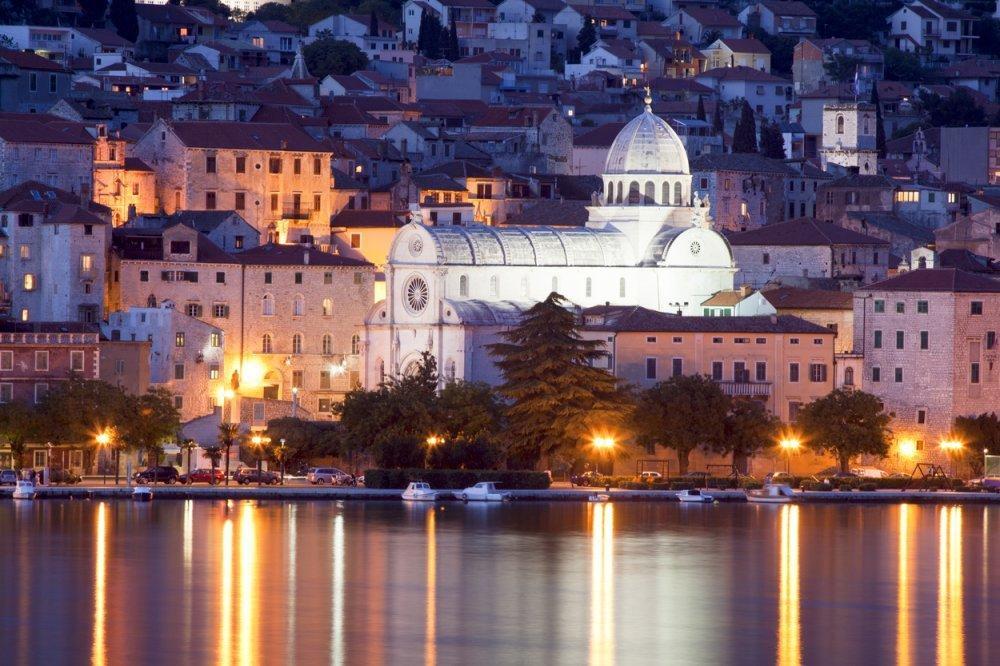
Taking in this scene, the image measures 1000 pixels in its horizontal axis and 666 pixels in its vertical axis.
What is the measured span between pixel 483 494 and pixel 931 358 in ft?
57.3

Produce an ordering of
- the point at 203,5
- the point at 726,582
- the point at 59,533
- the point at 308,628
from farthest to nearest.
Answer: the point at 203,5
the point at 59,533
the point at 726,582
the point at 308,628

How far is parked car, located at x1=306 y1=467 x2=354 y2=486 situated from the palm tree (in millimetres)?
2514

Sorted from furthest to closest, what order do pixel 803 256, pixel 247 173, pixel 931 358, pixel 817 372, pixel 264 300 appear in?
pixel 803 256 < pixel 247 173 < pixel 264 300 < pixel 817 372 < pixel 931 358

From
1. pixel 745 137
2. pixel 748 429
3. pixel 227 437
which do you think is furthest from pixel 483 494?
pixel 745 137

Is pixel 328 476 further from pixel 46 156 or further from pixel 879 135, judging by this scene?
pixel 879 135

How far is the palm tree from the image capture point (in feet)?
324

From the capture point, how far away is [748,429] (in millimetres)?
101375

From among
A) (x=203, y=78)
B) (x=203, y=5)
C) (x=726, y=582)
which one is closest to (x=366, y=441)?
(x=726, y=582)

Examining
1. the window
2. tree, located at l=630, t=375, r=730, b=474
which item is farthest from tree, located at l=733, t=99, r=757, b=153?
tree, located at l=630, t=375, r=730, b=474

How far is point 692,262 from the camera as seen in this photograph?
114m

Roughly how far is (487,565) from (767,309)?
107 feet

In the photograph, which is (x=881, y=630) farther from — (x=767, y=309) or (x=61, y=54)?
(x=61, y=54)

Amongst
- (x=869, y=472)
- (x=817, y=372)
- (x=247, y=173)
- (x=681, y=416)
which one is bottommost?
(x=869, y=472)

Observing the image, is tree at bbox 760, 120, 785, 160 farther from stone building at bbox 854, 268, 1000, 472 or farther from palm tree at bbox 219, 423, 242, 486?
palm tree at bbox 219, 423, 242, 486
